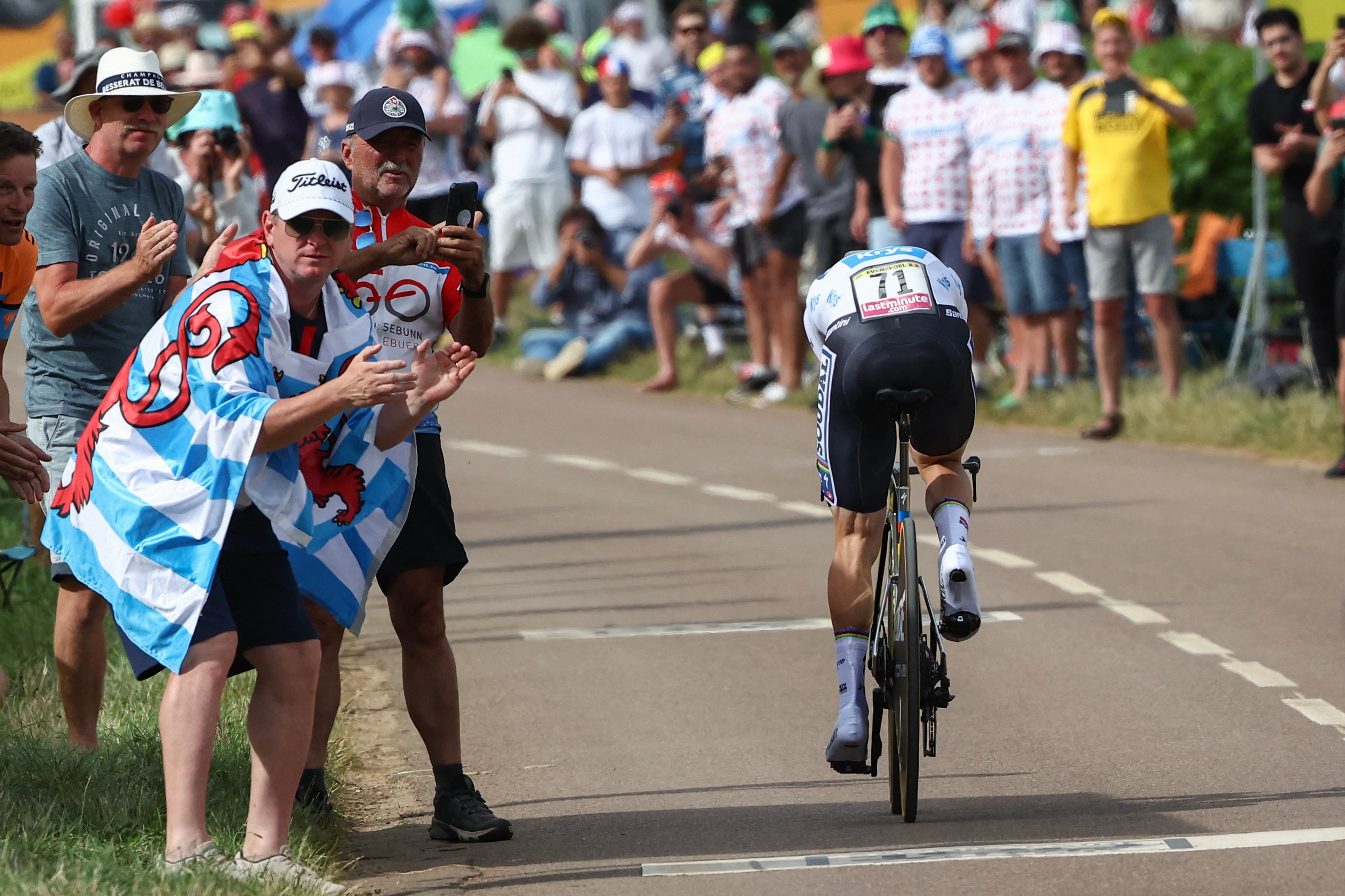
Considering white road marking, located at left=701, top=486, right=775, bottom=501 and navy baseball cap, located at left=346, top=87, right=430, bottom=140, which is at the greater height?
navy baseball cap, located at left=346, top=87, right=430, bottom=140

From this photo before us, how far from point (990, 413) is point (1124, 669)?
7.85m

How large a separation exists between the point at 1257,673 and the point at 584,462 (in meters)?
7.50

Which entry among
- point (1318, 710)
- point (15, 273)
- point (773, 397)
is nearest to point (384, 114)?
point (15, 273)

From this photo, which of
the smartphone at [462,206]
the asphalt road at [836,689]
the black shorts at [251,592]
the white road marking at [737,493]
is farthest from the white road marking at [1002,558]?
the black shorts at [251,592]

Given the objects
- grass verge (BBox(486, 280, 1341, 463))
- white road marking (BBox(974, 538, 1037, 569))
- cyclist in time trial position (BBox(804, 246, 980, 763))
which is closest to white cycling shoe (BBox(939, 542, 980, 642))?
cyclist in time trial position (BBox(804, 246, 980, 763))

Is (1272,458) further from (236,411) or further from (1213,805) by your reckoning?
(236,411)

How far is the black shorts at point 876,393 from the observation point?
6.52 meters

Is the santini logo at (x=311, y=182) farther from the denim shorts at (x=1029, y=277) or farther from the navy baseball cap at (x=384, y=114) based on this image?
the denim shorts at (x=1029, y=277)

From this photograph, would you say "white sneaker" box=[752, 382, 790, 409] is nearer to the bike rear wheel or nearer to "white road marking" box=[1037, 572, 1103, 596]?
"white road marking" box=[1037, 572, 1103, 596]

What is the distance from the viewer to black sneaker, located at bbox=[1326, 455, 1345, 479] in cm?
1298

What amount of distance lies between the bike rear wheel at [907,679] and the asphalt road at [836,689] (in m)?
0.16

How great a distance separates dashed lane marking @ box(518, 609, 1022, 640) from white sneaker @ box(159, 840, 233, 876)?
160 inches

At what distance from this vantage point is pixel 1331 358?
1410 cm

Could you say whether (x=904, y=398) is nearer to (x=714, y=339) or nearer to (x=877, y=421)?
(x=877, y=421)
